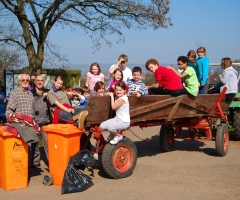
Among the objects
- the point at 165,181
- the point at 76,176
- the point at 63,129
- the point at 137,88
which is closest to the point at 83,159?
the point at 76,176

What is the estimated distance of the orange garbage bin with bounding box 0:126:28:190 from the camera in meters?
6.04

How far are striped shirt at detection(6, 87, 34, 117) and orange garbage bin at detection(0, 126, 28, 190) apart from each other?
0.48 metres

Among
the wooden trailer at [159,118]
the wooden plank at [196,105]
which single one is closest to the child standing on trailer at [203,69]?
the wooden trailer at [159,118]

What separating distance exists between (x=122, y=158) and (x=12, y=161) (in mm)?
1758

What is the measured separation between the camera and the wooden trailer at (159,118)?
6562 millimetres

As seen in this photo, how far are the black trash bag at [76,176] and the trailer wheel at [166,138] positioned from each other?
3154mm

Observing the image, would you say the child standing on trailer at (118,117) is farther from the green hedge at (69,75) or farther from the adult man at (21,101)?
the green hedge at (69,75)

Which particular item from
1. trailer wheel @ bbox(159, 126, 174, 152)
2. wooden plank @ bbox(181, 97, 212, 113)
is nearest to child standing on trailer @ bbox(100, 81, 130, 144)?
wooden plank @ bbox(181, 97, 212, 113)

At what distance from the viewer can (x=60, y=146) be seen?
621cm

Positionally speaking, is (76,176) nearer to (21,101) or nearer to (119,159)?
(119,159)

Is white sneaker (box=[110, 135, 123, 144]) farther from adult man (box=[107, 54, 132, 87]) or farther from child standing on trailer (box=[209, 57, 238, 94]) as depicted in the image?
child standing on trailer (box=[209, 57, 238, 94])

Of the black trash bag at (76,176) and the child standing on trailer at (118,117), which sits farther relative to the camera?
the child standing on trailer at (118,117)

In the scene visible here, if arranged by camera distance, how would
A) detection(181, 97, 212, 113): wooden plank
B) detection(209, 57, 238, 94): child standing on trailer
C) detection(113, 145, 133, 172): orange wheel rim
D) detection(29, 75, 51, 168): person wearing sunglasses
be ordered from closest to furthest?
1. detection(113, 145, 133, 172): orange wheel rim
2. detection(29, 75, 51, 168): person wearing sunglasses
3. detection(181, 97, 212, 113): wooden plank
4. detection(209, 57, 238, 94): child standing on trailer

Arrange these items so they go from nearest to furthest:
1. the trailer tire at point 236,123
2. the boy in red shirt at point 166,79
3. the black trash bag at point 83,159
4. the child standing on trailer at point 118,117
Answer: the black trash bag at point 83,159, the child standing on trailer at point 118,117, the boy in red shirt at point 166,79, the trailer tire at point 236,123
